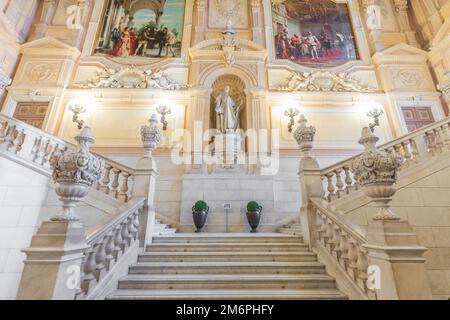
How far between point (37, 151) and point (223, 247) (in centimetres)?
403

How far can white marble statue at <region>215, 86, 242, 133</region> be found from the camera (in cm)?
770

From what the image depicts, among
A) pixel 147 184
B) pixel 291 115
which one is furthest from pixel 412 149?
pixel 147 184

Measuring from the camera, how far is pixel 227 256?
3754 mm

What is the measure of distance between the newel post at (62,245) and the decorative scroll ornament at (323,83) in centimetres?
748

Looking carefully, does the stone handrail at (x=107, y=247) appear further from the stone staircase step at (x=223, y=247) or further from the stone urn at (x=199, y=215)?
the stone urn at (x=199, y=215)

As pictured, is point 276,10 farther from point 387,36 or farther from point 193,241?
point 193,241

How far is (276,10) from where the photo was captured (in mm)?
10242

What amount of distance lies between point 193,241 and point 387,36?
36.6ft

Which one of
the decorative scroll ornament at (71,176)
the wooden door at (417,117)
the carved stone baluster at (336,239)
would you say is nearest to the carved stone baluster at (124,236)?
the decorative scroll ornament at (71,176)

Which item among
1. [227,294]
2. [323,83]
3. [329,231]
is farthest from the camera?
[323,83]

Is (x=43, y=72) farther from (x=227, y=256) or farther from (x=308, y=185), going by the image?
(x=308, y=185)

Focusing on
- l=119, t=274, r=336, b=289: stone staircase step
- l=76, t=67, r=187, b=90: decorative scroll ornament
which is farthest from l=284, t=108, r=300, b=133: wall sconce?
l=119, t=274, r=336, b=289: stone staircase step

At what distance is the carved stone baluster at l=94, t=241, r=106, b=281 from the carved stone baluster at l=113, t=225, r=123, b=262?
0.83 ft
